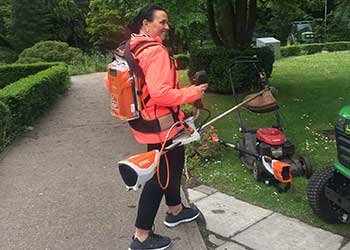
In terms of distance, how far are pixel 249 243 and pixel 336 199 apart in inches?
30.7

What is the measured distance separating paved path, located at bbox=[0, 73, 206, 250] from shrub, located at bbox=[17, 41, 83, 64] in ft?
44.8

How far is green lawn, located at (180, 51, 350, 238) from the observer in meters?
4.30

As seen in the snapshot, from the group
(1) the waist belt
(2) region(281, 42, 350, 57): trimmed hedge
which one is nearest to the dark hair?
(1) the waist belt

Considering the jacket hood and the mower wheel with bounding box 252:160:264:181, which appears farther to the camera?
the mower wheel with bounding box 252:160:264:181

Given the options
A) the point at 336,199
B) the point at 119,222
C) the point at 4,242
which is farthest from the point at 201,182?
the point at 4,242

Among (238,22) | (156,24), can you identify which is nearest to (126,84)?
(156,24)

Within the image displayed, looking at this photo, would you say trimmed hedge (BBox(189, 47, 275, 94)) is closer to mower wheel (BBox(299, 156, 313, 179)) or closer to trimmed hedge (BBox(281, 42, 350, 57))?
mower wheel (BBox(299, 156, 313, 179))

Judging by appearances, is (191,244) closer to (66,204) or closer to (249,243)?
(249,243)

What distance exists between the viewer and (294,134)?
6.45m

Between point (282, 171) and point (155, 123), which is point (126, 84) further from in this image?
point (282, 171)

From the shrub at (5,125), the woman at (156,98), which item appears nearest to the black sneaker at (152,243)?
the woman at (156,98)

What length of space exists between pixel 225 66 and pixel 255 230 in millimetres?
6316

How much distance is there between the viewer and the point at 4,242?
12.4 ft

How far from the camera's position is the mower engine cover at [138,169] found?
2.96m
